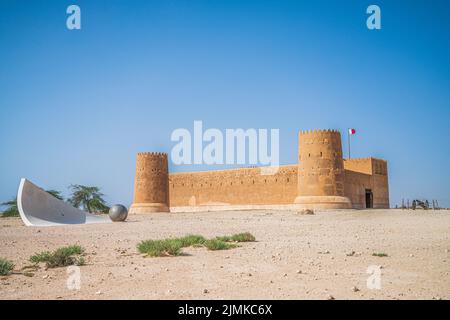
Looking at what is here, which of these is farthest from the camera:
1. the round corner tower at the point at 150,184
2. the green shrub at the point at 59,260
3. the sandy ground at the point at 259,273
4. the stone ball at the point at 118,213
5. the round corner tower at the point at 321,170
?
the round corner tower at the point at 150,184

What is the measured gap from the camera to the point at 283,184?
3297 cm

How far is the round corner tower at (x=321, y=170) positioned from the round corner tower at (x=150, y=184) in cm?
1211

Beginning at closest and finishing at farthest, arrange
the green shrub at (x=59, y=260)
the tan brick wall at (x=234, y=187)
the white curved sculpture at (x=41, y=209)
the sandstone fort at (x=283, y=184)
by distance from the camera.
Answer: the green shrub at (x=59, y=260) < the white curved sculpture at (x=41, y=209) < the sandstone fort at (x=283, y=184) < the tan brick wall at (x=234, y=187)

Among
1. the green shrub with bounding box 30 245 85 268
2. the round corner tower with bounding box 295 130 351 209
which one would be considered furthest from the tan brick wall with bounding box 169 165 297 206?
the green shrub with bounding box 30 245 85 268

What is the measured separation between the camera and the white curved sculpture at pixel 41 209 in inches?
736

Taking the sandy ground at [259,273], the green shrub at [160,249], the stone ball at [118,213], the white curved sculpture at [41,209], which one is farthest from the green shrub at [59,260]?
the stone ball at [118,213]

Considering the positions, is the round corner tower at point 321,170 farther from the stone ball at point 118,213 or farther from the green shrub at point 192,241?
the green shrub at point 192,241

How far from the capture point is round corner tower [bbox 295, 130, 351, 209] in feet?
88.5

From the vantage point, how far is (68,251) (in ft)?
27.3

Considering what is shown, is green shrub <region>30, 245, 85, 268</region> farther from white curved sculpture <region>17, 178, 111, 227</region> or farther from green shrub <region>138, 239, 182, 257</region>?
white curved sculpture <region>17, 178, 111, 227</region>

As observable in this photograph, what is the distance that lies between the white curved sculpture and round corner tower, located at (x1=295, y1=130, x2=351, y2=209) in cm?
1331

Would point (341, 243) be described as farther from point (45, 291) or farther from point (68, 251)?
point (45, 291)
